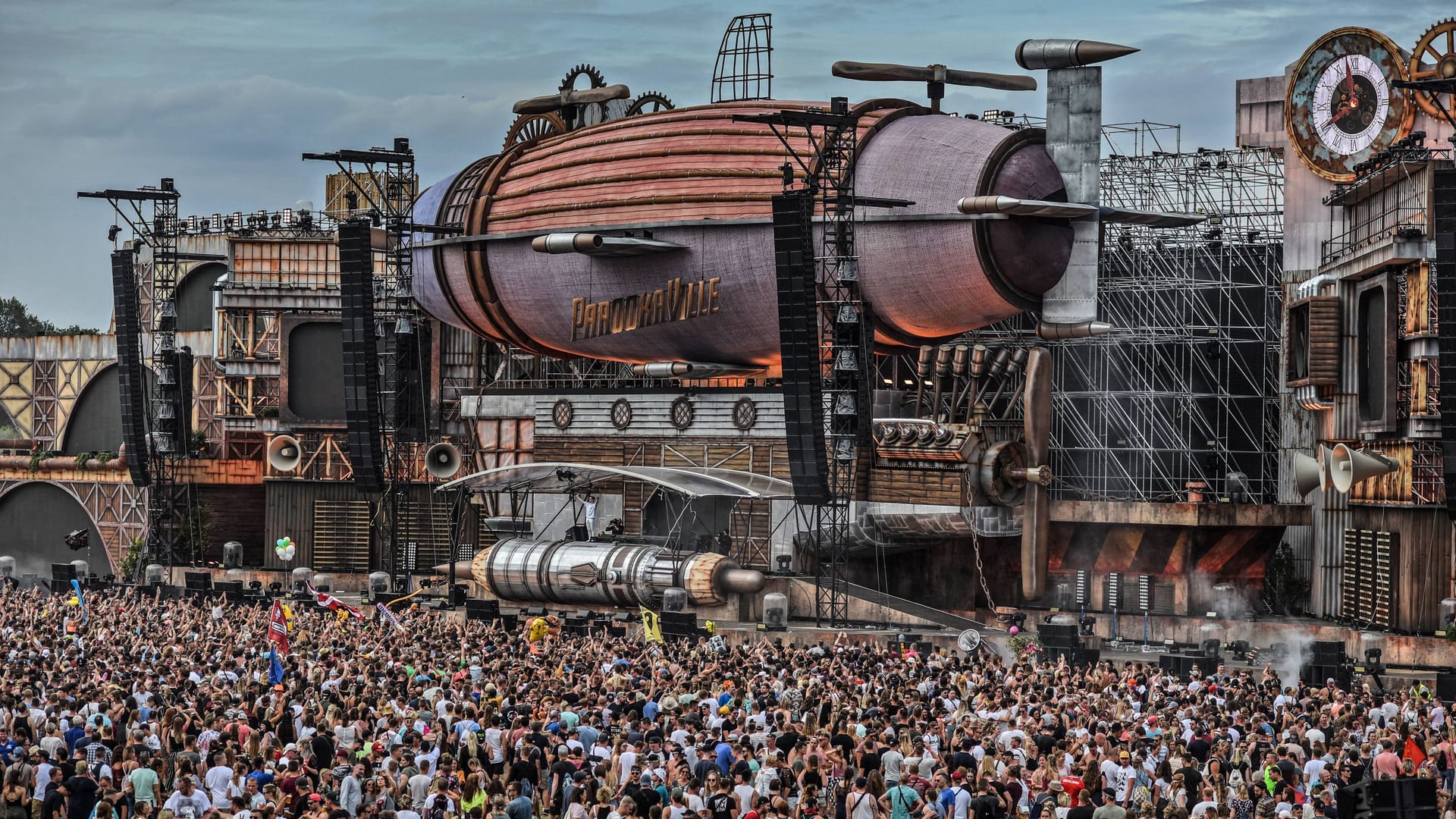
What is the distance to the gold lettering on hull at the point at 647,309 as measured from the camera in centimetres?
4756

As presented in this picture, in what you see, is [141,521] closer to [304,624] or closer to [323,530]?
[323,530]

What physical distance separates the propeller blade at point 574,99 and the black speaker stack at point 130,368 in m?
12.9

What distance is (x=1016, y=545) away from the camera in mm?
50344

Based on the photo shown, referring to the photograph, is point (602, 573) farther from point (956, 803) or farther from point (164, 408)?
point (956, 803)

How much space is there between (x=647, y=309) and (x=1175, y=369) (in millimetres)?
14835

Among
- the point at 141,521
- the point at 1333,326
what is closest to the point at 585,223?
the point at 1333,326

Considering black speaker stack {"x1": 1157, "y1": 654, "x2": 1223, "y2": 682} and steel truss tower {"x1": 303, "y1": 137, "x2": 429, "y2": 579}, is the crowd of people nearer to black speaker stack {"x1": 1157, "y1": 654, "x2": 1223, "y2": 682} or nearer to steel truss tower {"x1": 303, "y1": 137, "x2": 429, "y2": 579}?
black speaker stack {"x1": 1157, "y1": 654, "x2": 1223, "y2": 682}

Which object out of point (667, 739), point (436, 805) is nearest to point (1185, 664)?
point (667, 739)

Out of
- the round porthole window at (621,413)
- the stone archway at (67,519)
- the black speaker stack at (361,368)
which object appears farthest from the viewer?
the stone archway at (67,519)

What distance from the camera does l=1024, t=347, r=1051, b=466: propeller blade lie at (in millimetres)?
44406

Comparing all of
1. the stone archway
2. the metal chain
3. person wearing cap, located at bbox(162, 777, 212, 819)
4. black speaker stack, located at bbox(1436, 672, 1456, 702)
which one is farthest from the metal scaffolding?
person wearing cap, located at bbox(162, 777, 212, 819)

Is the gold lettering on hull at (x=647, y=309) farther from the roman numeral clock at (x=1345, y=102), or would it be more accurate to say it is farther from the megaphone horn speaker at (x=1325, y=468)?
the roman numeral clock at (x=1345, y=102)

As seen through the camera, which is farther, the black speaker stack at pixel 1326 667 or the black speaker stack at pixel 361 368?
the black speaker stack at pixel 361 368

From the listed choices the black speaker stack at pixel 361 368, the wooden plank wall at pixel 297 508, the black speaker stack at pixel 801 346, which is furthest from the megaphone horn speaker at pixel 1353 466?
the wooden plank wall at pixel 297 508
